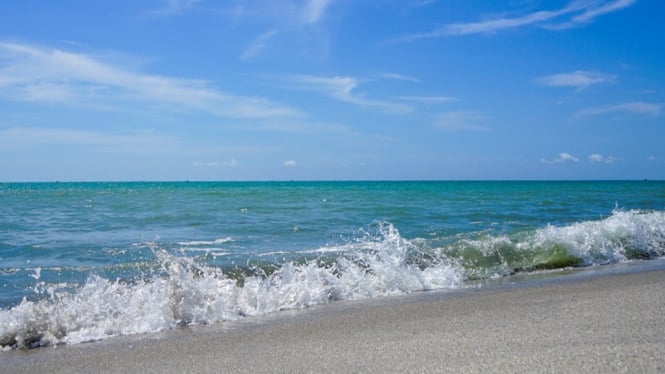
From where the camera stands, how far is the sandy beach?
4023 mm

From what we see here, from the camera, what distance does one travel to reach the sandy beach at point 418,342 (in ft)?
13.2

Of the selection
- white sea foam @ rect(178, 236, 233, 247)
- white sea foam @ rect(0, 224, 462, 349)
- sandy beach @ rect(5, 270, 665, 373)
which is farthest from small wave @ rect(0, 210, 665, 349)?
white sea foam @ rect(178, 236, 233, 247)

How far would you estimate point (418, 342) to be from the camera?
4703mm

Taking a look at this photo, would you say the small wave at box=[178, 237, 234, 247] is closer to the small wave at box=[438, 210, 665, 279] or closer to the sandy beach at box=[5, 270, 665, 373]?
the small wave at box=[438, 210, 665, 279]

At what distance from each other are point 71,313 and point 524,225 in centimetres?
1425

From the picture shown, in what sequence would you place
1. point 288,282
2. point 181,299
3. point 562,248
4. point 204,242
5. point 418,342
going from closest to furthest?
1. point 418,342
2. point 181,299
3. point 288,282
4. point 562,248
5. point 204,242

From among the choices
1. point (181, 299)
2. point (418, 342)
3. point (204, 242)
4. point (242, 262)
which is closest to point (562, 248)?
point (242, 262)

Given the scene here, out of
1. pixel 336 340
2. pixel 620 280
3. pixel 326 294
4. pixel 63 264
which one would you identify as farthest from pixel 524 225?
pixel 336 340

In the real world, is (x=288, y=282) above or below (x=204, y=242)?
above

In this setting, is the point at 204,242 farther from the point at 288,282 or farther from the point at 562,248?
the point at 562,248

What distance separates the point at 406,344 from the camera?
4.66 m

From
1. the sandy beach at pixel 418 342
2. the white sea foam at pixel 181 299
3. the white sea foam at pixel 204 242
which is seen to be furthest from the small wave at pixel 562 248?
the white sea foam at pixel 204 242

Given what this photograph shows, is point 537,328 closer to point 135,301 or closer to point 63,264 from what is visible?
point 135,301

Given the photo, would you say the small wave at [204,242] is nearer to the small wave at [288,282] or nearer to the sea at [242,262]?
the sea at [242,262]
